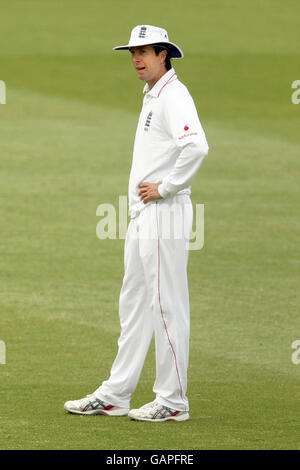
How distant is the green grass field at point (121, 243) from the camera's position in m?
6.98

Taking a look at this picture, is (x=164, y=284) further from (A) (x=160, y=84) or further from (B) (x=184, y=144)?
(A) (x=160, y=84)

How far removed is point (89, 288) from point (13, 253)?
66.7 inches

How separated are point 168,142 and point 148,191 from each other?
32cm

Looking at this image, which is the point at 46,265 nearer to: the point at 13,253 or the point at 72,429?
the point at 13,253

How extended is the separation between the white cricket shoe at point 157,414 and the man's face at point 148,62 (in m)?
2.00

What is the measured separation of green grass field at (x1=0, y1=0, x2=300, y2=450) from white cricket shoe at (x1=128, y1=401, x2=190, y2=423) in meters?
0.07

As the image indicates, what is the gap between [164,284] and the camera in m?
6.80

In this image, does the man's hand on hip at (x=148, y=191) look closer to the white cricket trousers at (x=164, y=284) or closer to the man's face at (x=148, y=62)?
the white cricket trousers at (x=164, y=284)
